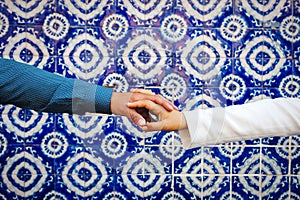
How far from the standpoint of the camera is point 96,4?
1.02 m

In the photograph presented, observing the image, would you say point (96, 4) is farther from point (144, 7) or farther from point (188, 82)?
point (188, 82)

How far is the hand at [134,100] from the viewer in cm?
61

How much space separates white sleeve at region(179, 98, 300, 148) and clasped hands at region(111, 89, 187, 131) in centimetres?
2

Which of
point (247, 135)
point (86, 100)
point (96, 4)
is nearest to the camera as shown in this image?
point (86, 100)

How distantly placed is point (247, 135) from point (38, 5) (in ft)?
2.34

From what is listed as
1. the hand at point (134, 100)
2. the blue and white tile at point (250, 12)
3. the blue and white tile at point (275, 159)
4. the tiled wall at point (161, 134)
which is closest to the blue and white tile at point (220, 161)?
the tiled wall at point (161, 134)

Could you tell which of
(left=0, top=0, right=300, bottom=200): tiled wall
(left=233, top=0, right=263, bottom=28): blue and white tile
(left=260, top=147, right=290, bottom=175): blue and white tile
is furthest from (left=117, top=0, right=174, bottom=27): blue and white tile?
(left=260, top=147, right=290, bottom=175): blue and white tile

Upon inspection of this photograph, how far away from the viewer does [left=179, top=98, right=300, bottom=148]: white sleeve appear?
2.00 feet

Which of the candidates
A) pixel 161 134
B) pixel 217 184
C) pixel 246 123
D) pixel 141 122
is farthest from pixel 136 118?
pixel 217 184

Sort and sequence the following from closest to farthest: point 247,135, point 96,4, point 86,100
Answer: point 86,100 → point 247,135 → point 96,4

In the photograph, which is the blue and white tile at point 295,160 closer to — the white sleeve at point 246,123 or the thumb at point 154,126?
the white sleeve at point 246,123

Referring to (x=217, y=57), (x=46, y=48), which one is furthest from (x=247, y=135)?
(x=46, y=48)

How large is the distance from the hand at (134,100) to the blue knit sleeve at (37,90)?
16 millimetres

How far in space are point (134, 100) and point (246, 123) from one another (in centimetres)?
21
